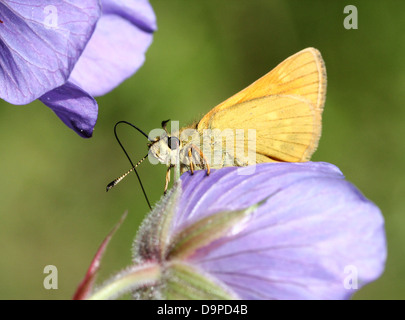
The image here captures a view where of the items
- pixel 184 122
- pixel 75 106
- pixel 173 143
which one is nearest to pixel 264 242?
pixel 75 106

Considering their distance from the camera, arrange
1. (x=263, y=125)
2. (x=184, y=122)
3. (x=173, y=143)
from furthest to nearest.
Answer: (x=184, y=122) < (x=263, y=125) < (x=173, y=143)

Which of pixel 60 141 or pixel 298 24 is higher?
pixel 298 24

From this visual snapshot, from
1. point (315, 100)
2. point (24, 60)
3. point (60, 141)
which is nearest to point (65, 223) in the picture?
point (60, 141)

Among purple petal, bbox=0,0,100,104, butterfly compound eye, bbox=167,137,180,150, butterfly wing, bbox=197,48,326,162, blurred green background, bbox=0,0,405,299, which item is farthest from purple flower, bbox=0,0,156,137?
blurred green background, bbox=0,0,405,299

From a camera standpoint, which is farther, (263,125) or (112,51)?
(263,125)

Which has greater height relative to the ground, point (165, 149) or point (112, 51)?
A: point (112, 51)

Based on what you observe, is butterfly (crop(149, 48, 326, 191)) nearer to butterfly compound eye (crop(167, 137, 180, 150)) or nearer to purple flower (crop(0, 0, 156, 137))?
butterfly compound eye (crop(167, 137, 180, 150))

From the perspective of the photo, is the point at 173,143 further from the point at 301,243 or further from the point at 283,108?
the point at 301,243
